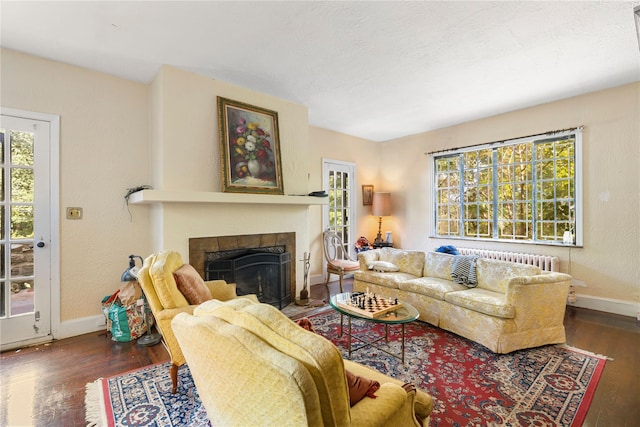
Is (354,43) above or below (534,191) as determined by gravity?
above

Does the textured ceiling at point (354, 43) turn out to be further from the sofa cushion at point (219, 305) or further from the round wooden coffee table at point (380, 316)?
the round wooden coffee table at point (380, 316)

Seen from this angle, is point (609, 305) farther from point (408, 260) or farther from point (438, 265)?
point (408, 260)

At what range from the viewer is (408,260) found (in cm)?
394

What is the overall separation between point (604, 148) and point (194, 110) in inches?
193

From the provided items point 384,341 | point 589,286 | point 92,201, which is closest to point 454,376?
point 384,341

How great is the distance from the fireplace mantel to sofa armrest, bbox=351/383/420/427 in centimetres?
244

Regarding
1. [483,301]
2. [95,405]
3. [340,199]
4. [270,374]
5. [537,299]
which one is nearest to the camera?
[270,374]

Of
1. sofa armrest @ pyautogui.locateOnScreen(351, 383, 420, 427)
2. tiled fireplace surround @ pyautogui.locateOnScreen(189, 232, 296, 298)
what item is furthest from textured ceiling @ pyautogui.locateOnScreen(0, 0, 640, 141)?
sofa armrest @ pyautogui.locateOnScreen(351, 383, 420, 427)

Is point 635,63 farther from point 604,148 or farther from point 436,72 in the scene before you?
point 436,72

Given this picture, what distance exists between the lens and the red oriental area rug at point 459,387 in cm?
178

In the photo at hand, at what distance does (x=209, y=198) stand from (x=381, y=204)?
3515mm

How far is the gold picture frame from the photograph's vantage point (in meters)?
5.82

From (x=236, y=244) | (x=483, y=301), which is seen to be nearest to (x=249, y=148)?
(x=236, y=244)

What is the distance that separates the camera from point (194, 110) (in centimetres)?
316
